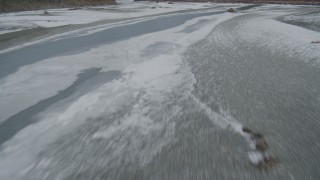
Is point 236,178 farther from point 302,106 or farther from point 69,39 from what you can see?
point 69,39

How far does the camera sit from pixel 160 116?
169 inches

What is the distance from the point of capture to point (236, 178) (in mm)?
2826

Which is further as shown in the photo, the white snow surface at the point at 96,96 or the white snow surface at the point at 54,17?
the white snow surface at the point at 54,17

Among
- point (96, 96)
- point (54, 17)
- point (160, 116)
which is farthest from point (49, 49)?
point (54, 17)

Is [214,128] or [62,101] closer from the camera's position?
[214,128]

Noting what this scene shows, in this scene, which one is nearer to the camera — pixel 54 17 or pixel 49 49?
pixel 49 49

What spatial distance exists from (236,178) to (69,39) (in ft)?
32.8

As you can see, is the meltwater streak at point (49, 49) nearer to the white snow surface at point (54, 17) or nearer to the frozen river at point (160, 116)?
the frozen river at point (160, 116)

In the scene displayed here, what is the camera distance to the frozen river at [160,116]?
9.96 feet

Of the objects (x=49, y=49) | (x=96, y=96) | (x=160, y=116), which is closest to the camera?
(x=160, y=116)

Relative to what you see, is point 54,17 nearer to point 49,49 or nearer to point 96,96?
point 49,49

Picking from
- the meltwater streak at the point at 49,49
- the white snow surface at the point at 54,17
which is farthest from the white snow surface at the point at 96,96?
the white snow surface at the point at 54,17

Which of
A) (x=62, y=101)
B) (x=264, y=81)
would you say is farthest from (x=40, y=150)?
(x=264, y=81)

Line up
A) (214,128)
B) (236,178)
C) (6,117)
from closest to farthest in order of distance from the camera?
(236,178) → (214,128) → (6,117)
